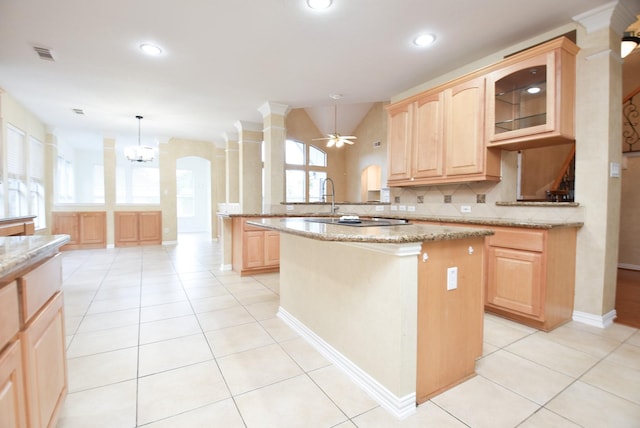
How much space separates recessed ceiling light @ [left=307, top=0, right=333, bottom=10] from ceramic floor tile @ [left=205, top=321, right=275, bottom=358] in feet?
8.94

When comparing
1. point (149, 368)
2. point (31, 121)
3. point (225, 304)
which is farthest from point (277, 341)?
point (31, 121)

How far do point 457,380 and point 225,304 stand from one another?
7.46ft

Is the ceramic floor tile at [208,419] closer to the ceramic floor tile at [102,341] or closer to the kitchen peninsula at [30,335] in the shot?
the kitchen peninsula at [30,335]

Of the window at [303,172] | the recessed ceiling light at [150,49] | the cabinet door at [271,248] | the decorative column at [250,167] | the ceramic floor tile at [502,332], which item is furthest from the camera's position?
the window at [303,172]

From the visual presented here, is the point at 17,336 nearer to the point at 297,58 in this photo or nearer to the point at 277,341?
the point at 277,341

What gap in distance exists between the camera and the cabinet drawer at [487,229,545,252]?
2.37m

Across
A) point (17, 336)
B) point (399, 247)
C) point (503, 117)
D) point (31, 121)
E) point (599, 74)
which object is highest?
point (31, 121)

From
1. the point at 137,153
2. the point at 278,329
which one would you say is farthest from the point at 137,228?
the point at 278,329

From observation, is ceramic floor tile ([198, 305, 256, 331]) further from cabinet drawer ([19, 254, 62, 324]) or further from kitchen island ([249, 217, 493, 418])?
cabinet drawer ([19, 254, 62, 324])

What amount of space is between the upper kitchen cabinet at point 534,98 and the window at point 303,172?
725cm

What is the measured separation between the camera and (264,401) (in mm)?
1577

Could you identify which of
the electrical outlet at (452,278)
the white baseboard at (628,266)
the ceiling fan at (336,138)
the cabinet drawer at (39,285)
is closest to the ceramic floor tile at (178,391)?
the cabinet drawer at (39,285)

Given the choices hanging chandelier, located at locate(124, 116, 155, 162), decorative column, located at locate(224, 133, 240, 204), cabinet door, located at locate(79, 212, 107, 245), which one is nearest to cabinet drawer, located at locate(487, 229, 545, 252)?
decorative column, located at locate(224, 133, 240, 204)

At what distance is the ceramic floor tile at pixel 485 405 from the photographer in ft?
4.66
